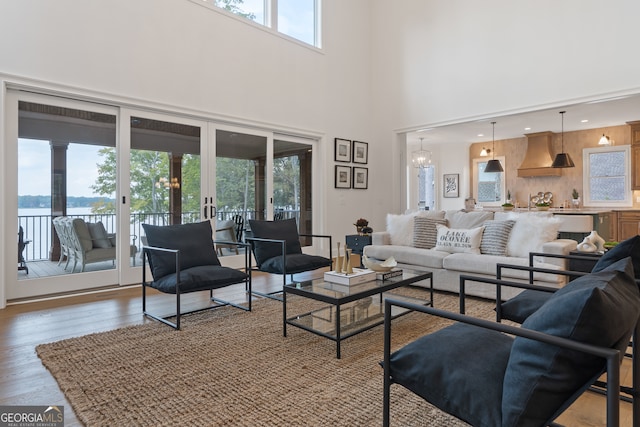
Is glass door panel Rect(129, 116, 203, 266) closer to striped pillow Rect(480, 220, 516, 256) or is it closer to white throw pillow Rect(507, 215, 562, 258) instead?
striped pillow Rect(480, 220, 516, 256)

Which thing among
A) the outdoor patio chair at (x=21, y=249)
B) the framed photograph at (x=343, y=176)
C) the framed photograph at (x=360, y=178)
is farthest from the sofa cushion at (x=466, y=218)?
the outdoor patio chair at (x=21, y=249)

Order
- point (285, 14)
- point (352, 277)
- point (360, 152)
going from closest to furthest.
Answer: point (352, 277) < point (285, 14) < point (360, 152)

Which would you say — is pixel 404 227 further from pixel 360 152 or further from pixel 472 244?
pixel 360 152

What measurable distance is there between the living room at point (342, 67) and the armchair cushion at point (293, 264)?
2.32 metres

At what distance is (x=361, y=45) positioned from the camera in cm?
711

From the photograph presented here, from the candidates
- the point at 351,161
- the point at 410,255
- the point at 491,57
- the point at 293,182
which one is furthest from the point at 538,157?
the point at 410,255

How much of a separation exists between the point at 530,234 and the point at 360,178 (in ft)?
12.0

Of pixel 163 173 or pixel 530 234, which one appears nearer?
pixel 530 234

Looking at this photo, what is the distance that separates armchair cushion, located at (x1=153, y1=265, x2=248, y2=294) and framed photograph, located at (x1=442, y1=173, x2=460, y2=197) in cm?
841

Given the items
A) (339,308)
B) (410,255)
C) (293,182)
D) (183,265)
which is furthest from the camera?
(293,182)

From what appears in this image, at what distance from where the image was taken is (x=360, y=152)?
23.1 feet

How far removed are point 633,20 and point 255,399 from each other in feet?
19.5

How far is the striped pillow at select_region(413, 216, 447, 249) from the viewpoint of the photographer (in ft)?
14.5

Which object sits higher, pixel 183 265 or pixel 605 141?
pixel 605 141
